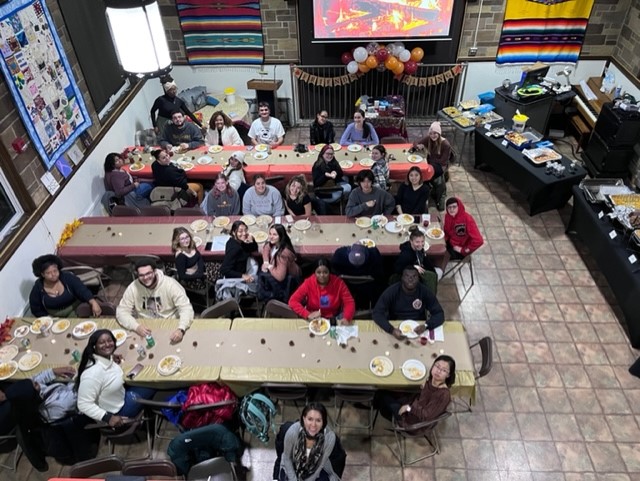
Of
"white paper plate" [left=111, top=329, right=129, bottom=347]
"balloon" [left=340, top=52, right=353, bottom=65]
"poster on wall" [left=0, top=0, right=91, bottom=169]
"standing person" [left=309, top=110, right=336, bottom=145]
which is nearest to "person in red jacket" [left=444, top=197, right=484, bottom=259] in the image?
"standing person" [left=309, top=110, right=336, bottom=145]

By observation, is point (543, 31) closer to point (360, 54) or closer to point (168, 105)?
point (360, 54)

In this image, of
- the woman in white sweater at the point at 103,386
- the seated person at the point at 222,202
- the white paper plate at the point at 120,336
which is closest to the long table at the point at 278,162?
the seated person at the point at 222,202

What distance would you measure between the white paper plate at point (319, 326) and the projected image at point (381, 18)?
648 centimetres

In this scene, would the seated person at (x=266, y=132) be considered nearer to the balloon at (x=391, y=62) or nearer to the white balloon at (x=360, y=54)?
the white balloon at (x=360, y=54)

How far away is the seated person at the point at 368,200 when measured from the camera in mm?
6348

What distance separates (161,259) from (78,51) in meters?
3.76

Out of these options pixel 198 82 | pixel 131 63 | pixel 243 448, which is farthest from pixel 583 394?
pixel 198 82

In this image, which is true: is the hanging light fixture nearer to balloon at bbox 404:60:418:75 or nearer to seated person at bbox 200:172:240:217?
seated person at bbox 200:172:240:217

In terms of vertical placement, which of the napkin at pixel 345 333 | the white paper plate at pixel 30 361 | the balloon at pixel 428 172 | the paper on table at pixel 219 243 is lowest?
the balloon at pixel 428 172

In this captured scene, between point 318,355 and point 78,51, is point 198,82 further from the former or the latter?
point 318,355

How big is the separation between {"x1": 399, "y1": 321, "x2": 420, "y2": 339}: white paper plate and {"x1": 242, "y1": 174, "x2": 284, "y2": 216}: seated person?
102 inches

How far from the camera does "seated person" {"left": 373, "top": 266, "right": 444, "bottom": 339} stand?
478 cm

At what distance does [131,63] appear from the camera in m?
4.26

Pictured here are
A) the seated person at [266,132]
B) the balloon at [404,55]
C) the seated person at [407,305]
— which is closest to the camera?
the seated person at [407,305]
